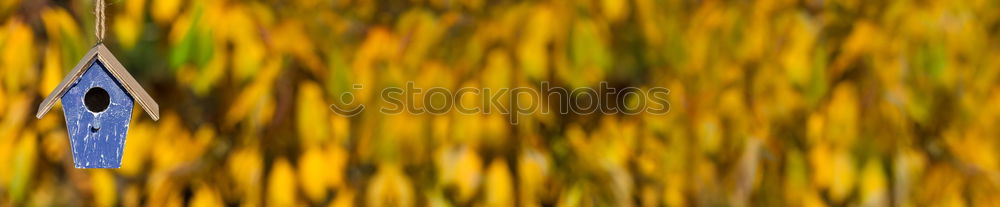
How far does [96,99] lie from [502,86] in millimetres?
612

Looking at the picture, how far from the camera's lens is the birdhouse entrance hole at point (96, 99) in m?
1.33

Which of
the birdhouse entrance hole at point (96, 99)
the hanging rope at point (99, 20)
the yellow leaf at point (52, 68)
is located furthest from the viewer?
the yellow leaf at point (52, 68)

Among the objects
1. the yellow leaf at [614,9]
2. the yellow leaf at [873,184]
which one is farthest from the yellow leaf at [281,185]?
the yellow leaf at [873,184]

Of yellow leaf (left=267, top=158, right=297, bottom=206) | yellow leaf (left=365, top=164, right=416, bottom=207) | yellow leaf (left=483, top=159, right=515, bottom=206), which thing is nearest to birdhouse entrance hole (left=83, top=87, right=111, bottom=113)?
yellow leaf (left=267, top=158, right=297, bottom=206)

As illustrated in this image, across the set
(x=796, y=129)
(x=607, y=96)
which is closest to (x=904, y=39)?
(x=796, y=129)

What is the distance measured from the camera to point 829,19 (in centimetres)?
158

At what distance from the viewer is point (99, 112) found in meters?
1.31

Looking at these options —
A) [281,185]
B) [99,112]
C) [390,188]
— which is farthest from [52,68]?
[390,188]

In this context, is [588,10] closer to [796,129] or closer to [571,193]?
[571,193]

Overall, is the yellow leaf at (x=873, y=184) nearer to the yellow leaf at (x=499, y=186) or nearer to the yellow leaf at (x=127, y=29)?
the yellow leaf at (x=499, y=186)

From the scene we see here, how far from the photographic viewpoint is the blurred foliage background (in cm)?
152

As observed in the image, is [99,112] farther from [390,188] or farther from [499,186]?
[499,186]

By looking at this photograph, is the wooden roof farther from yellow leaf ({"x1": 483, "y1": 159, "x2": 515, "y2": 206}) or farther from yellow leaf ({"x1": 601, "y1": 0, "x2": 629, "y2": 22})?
yellow leaf ({"x1": 601, "y1": 0, "x2": 629, "y2": 22})

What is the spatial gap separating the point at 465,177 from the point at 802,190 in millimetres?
577
